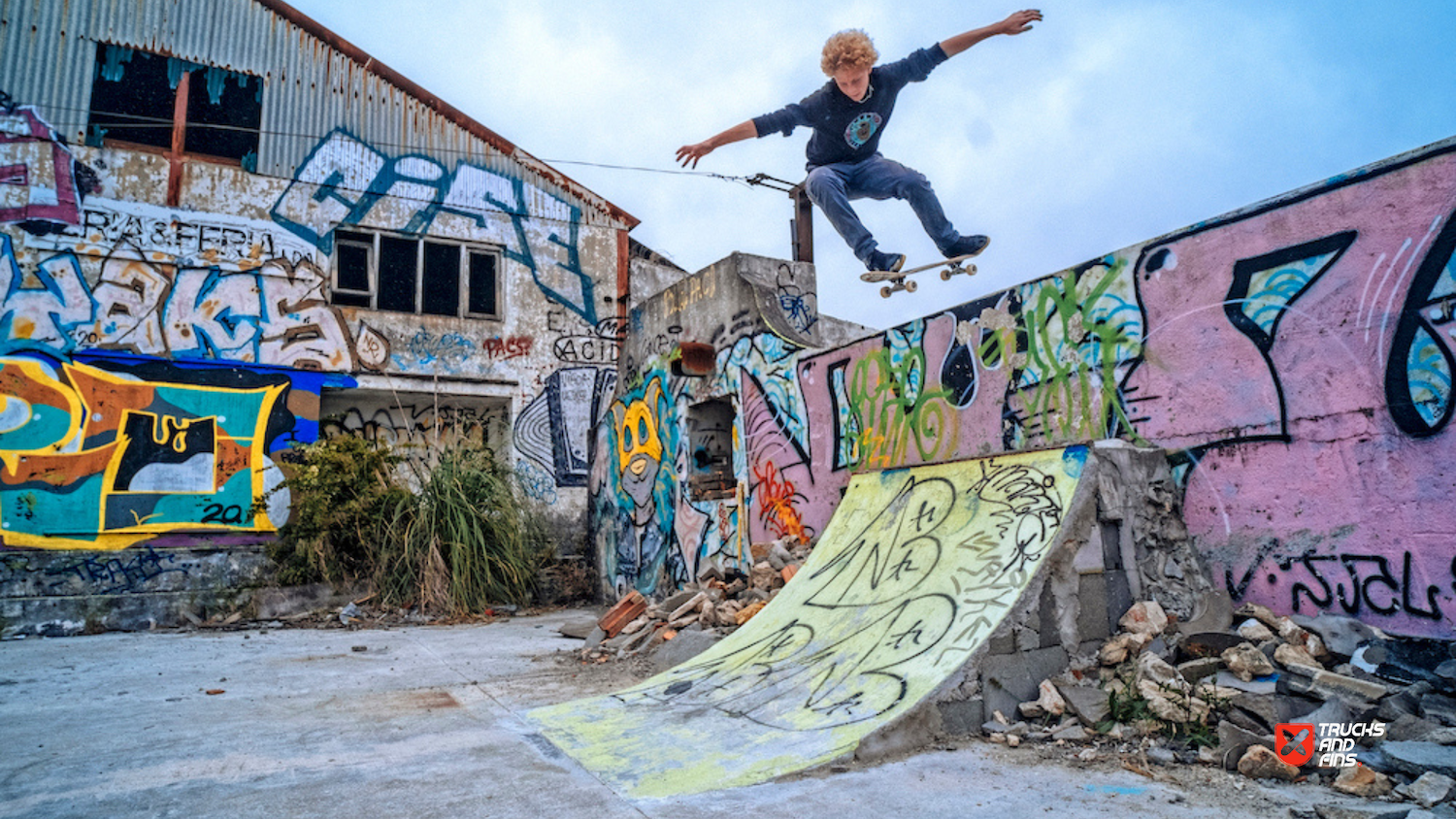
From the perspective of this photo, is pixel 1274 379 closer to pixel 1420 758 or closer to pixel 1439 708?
pixel 1439 708

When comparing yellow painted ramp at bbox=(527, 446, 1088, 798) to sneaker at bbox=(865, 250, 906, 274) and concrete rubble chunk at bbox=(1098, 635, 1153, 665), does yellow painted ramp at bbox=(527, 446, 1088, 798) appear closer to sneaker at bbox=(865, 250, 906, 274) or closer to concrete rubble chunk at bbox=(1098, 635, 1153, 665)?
concrete rubble chunk at bbox=(1098, 635, 1153, 665)

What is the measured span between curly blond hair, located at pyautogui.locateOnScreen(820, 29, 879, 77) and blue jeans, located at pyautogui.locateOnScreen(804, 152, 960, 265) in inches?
30.4

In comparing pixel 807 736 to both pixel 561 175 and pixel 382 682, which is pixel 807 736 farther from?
pixel 561 175

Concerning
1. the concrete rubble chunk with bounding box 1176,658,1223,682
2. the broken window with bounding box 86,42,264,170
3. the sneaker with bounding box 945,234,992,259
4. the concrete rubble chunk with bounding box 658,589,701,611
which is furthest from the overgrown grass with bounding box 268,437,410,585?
the concrete rubble chunk with bounding box 1176,658,1223,682

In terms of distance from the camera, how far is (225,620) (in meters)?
8.34

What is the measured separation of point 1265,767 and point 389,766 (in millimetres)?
3084

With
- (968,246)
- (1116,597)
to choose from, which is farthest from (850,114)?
(1116,597)

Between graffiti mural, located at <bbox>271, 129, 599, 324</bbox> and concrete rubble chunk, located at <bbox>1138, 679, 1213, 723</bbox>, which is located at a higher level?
graffiti mural, located at <bbox>271, 129, 599, 324</bbox>

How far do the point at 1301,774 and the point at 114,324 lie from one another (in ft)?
37.1

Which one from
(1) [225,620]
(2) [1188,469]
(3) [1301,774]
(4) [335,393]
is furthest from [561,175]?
(3) [1301,774]

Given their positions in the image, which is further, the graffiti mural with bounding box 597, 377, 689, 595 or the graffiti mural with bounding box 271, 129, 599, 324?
the graffiti mural with bounding box 271, 129, 599, 324

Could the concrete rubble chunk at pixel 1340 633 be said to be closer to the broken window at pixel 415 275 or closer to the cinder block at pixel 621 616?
the cinder block at pixel 621 616

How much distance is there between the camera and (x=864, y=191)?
6.46 meters

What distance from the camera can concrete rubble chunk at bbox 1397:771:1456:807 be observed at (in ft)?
7.66
